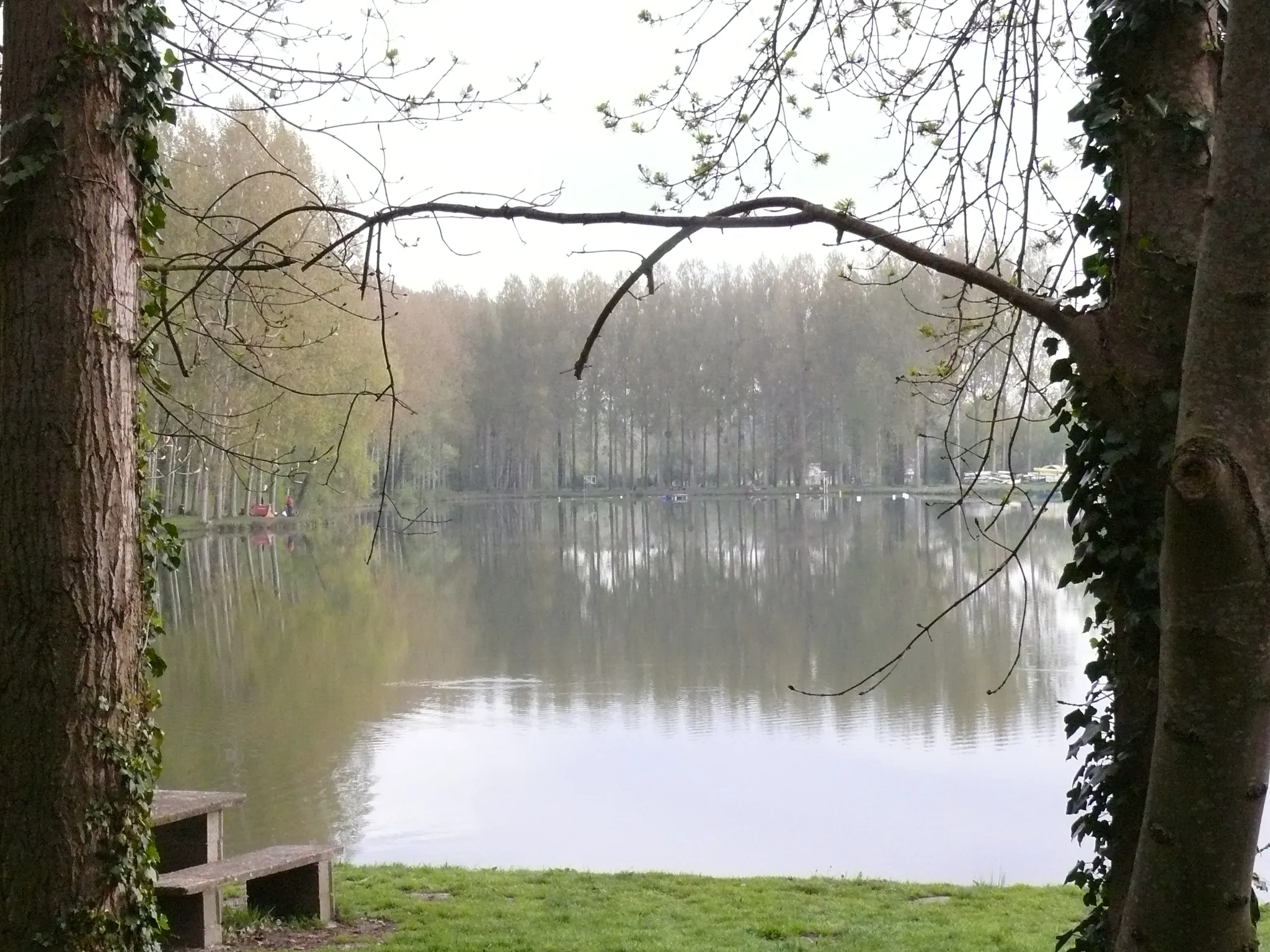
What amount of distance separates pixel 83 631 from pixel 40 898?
77cm

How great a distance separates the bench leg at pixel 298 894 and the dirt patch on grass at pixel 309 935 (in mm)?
98

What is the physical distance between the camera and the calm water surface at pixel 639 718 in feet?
31.0

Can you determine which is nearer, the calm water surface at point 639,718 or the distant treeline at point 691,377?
the calm water surface at point 639,718

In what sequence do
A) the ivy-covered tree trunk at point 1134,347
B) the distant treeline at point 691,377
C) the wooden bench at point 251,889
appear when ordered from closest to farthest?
the ivy-covered tree trunk at point 1134,347 < the wooden bench at point 251,889 < the distant treeline at point 691,377

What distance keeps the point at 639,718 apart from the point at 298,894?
6944 mm

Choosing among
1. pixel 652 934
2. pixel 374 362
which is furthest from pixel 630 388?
pixel 652 934

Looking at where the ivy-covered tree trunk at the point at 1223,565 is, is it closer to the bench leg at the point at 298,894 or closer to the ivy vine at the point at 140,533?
the ivy vine at the point at 140,533

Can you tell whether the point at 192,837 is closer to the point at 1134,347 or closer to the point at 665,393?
the point at 1134,347

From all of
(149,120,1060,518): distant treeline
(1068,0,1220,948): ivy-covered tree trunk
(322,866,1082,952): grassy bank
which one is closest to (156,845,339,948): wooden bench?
(322,866,1082,952): grassy bank

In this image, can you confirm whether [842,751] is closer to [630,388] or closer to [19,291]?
[19,291]

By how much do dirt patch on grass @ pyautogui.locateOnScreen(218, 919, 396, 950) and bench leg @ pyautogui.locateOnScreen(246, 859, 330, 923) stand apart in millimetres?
98

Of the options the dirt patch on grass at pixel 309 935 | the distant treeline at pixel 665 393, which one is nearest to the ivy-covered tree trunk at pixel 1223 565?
the dirt patch on grass at pixel 309 935

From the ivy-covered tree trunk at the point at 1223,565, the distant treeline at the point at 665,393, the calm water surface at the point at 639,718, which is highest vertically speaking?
the distant treeline at the point at 665,393

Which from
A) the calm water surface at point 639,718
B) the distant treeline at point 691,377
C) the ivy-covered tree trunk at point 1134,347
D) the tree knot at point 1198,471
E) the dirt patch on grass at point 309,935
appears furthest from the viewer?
the distant treeline at point 691,377
